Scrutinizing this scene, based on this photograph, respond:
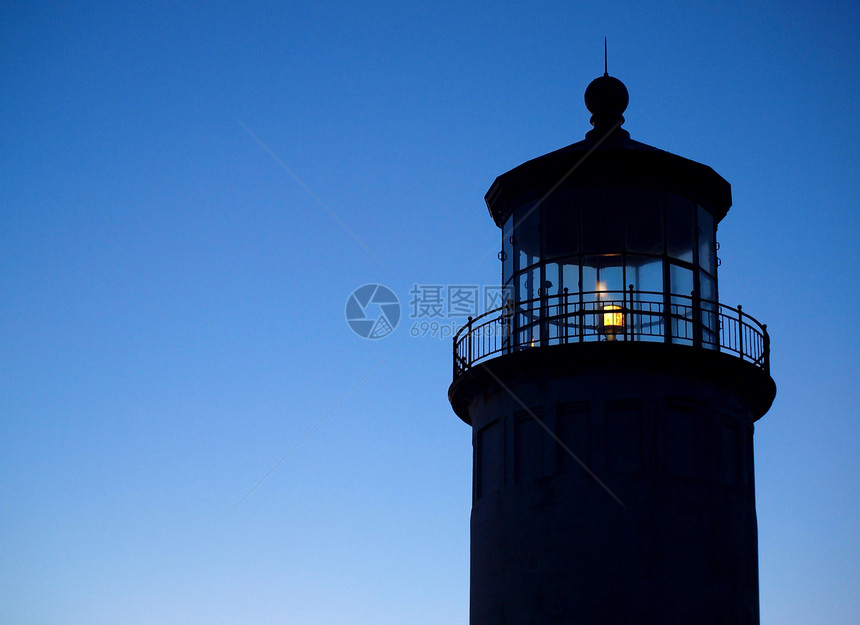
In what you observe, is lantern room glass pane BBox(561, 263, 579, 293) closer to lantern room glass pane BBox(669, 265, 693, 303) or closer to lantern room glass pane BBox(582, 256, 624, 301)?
lantern room glass pane BBox(582, 256, 624, 301)

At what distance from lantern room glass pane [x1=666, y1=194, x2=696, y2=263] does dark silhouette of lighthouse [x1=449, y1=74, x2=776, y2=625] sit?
3cm

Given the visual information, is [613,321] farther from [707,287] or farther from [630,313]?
[707,287]

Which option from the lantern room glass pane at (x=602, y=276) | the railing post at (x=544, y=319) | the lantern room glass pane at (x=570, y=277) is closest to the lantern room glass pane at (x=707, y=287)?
the lantern room glass pane at (x=602, y=276)

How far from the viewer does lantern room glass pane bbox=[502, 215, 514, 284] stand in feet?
84.0

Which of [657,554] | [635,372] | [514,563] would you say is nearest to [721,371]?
[635,372]

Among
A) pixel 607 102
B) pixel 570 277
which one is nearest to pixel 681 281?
pixel 570 277

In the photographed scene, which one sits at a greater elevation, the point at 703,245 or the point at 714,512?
the point at 703,245

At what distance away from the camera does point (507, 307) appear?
81.1 feet

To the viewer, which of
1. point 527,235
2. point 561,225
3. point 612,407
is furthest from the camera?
point 527,235

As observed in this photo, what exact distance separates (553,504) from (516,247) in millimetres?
5465

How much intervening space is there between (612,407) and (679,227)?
4.06 metres

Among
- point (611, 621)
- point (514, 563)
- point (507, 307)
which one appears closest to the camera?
point (611, 621)

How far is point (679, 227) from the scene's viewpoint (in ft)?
81.4

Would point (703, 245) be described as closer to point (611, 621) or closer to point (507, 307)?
point (507, 307)
